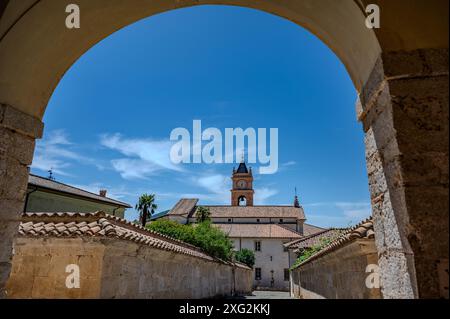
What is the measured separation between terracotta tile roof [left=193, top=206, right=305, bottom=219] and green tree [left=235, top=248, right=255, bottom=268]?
10.4 m

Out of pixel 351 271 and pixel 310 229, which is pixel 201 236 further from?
pixel 310 229

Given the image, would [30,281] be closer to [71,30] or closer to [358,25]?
[71,30]

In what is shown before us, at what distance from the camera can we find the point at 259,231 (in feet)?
145

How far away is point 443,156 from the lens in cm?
217

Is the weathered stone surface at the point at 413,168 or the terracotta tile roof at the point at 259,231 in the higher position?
the terracotta tile roof at the point at 259,231

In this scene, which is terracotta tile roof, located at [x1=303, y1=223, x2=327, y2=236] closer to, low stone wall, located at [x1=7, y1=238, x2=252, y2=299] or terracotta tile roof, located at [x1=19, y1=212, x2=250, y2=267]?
terracotta tile roof, located at [x1=19, y1=212, x2=250, y2=267]

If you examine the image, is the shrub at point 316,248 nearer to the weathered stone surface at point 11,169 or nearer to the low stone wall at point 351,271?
the low stone wall at point 351,271

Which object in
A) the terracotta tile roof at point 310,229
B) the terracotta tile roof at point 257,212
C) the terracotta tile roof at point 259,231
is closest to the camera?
the terracotta tile roof at point 259,231

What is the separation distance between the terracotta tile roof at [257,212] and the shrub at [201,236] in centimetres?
2585

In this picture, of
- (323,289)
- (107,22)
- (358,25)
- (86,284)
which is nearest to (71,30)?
(107,22)

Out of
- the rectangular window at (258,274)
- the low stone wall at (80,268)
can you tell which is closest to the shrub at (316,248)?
the low stone wall at (80,268)

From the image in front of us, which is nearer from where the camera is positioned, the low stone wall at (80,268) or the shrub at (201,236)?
the low stone wall at (80,268)

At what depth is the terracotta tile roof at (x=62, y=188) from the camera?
1947 centimetres
